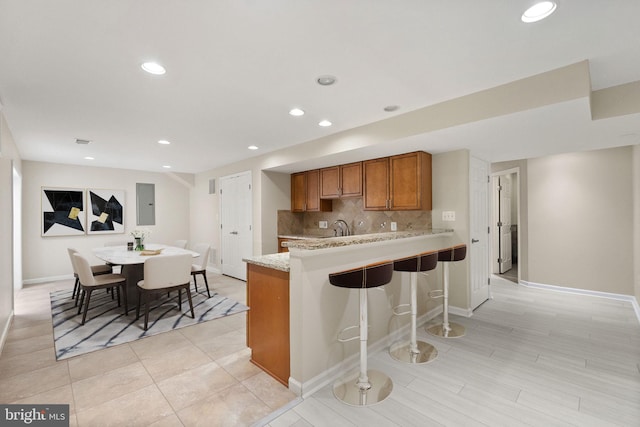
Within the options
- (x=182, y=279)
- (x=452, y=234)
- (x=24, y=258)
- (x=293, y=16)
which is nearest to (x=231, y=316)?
(x=182, y=279)

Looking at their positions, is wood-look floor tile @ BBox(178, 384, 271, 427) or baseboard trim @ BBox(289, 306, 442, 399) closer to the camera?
wood-look floor tile @ BBox(178, 384, 271, 427)

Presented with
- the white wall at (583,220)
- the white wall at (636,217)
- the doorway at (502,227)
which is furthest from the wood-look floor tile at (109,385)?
the doorway at (502,227)

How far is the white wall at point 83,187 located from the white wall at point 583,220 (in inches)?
271

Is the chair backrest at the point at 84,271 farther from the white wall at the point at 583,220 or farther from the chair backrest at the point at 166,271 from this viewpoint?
the white wall at the point at 583,220

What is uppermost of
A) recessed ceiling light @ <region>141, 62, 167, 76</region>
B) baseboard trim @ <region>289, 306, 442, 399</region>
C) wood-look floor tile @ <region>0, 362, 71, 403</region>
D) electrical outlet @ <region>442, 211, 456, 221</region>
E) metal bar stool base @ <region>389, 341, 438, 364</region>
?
recessed ceiling light @ <region>141, 62, 167, 76</region>

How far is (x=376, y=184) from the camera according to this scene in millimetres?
4254

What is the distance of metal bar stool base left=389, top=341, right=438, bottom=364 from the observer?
2672 millimetres

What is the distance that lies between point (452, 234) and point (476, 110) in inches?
68.3

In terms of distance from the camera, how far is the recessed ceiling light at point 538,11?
1.53 m

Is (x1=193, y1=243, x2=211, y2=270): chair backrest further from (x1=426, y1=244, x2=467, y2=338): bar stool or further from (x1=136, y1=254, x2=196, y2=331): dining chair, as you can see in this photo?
(x1=426, y1=244, x2=467, y2=338): bar stool

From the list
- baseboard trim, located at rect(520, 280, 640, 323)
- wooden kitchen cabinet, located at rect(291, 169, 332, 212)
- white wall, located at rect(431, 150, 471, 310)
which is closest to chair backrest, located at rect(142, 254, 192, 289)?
wooden kitchen cabinet, located at rect(291, 169, 332, 212)

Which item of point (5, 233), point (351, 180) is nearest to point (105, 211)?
point (5, 233)

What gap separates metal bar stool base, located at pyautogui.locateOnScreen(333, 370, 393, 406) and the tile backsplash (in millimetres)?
2311

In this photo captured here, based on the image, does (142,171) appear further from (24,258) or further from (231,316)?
(231,316)
